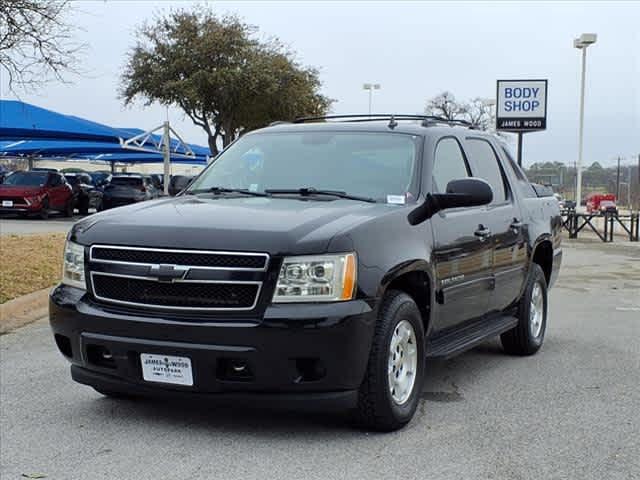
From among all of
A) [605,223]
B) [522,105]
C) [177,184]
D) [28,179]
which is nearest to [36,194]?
[28,179]

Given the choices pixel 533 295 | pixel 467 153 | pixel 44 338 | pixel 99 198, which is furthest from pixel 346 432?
pixel 99 198

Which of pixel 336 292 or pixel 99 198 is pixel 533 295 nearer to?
pixel 336 292

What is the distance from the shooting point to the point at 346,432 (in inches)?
182

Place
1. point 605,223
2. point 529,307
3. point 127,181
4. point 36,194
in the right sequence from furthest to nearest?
point 127,181 < point 36,194 < point 605,223 < point 529,307

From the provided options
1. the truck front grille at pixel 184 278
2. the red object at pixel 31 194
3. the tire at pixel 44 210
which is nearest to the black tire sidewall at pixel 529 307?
the truck front grille at pixel 184 278

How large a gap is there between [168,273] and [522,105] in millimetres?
A: 23034

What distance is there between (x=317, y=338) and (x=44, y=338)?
13.7ft

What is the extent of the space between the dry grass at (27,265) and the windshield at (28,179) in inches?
483

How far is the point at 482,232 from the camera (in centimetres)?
581

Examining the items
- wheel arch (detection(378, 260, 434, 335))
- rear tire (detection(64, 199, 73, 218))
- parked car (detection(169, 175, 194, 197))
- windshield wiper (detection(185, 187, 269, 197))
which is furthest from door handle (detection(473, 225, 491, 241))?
rear tire (detection(64, 199, 73, 218))

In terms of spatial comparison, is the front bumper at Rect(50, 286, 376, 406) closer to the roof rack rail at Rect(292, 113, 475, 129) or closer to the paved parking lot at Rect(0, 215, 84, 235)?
the roof rack rail at Rect(292, 113, 475, 129)

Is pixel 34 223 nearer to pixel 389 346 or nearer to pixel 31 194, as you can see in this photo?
pixel 31 194

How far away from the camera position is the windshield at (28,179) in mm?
25797

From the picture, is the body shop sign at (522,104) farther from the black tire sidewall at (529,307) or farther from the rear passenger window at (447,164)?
the rear passenger window at (447,164)
